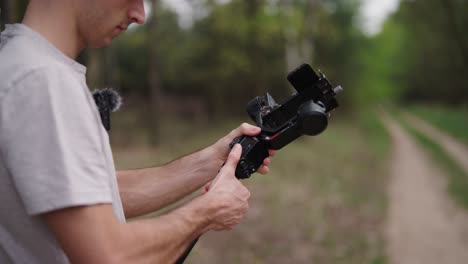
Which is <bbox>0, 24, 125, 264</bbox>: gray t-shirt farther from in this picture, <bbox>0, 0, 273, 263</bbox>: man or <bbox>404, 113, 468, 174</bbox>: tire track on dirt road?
<bbox>404, 113, 468, 174</bbox>: tire track on dirt road

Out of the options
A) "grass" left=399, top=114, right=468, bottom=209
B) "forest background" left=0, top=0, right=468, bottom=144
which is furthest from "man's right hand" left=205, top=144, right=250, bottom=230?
"forest background" left=0, top=0, right=468, bottom=144

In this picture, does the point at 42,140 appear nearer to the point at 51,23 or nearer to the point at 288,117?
the point at 51,23

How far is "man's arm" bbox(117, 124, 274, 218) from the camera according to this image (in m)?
2.15

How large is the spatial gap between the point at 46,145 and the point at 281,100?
100 inches

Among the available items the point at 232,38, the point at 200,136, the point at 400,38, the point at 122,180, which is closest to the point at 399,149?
the point at 200,136

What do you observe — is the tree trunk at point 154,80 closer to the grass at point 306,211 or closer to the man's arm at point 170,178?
the grass at point 306,211

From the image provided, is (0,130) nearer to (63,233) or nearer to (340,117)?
(63,233)

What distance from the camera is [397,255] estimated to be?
7668 mm

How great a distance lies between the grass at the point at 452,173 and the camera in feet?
37.6

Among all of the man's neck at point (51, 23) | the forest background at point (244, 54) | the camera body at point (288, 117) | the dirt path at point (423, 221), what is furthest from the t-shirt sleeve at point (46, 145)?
the forest background at point (244, 54)

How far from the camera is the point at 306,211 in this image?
966 cm

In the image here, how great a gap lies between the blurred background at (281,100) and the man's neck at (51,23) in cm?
70

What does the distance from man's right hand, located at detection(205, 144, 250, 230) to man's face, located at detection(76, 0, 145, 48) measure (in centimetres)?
63

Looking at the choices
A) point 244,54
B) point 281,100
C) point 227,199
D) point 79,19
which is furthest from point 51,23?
point 244,54
